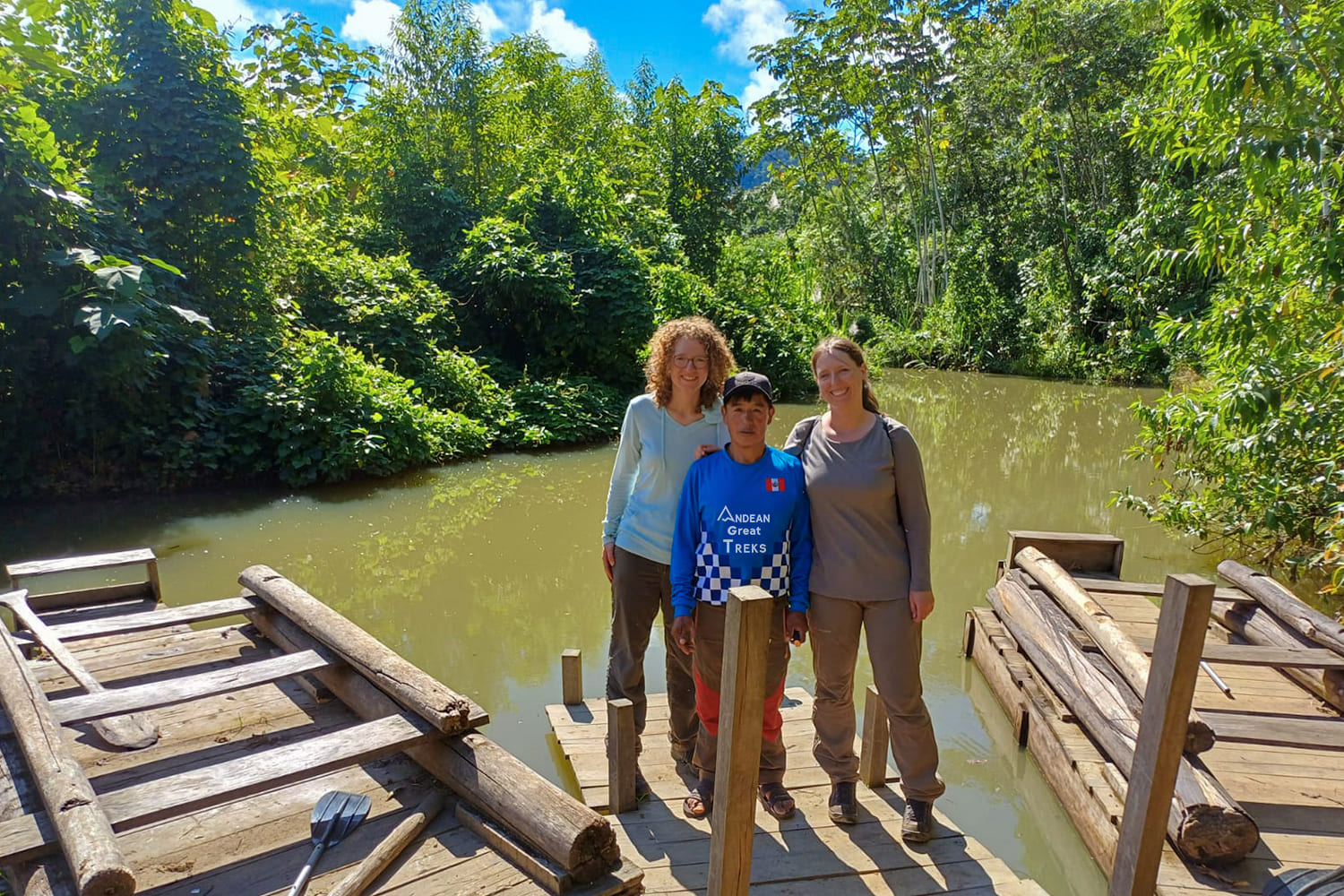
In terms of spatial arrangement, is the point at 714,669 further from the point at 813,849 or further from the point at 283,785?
the point at 283,785

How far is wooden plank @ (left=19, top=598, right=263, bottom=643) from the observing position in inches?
173

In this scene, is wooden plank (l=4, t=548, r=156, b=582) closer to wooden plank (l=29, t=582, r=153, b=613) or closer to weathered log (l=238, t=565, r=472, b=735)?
wooden plank (l=29, t=582, r=153, b=613)

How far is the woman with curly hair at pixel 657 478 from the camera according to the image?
3299 mm

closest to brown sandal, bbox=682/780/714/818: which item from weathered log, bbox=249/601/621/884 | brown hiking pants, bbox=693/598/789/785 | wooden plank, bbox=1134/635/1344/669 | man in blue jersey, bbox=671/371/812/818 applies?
brown hiking pants, bbox=693/598/789/785

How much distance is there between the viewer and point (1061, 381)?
68.3ft

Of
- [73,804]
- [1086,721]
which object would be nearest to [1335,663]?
[1086,721]

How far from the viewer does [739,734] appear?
1847 millimetres

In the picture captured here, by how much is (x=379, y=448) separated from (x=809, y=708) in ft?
22.1

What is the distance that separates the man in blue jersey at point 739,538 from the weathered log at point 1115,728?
113cm

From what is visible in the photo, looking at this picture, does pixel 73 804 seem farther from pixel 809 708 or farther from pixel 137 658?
pixel 809 708

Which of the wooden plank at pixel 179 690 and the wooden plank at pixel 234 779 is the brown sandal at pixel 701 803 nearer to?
the wooden plank at pixel 234 779

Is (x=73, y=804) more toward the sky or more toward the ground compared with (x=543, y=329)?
more toward the ground

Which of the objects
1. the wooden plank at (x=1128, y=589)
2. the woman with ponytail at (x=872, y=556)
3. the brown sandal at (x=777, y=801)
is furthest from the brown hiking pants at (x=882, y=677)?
the wooden plank at (x=1128, y=589)

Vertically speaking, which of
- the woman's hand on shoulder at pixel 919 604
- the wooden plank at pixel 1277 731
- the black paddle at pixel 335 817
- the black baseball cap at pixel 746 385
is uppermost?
the black baseball cap at pixel 746 385
